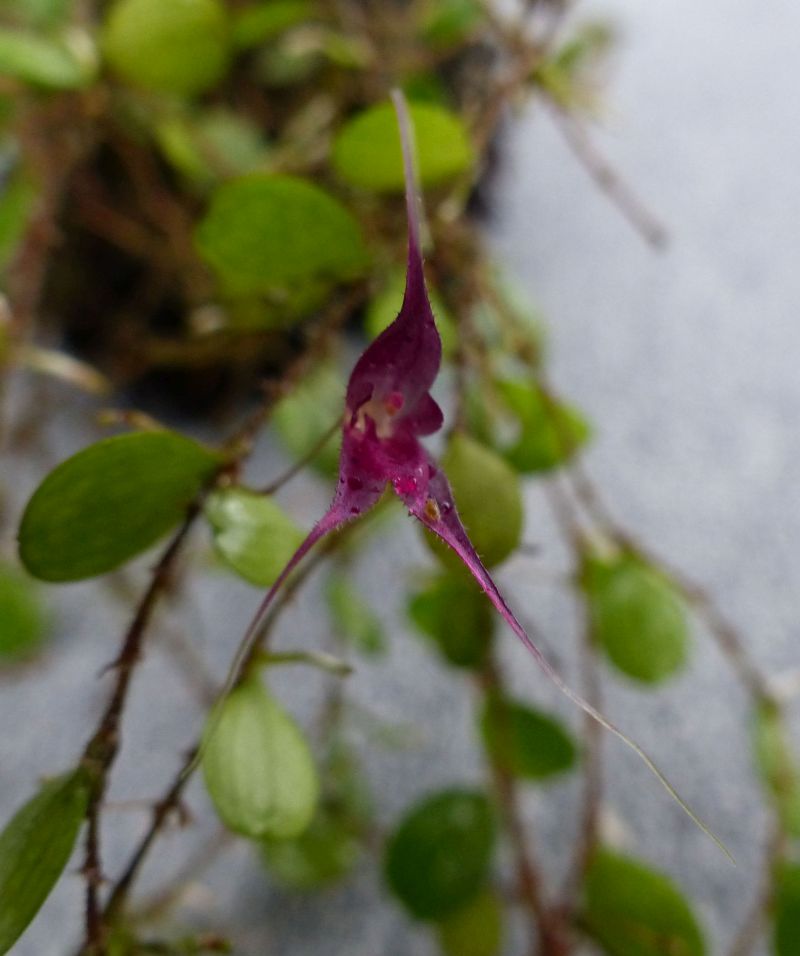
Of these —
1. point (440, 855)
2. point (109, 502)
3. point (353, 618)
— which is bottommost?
point (440, 855)

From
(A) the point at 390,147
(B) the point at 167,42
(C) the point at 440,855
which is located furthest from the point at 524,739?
(B) the point at 167,42

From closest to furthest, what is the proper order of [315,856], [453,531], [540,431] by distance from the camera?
1. [453,531]
2. [540,431]
3. [315,856]

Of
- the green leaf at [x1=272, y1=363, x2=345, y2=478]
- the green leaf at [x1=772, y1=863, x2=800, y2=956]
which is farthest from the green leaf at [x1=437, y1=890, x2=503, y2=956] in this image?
the green leaf at [x1=272, y1=363, x2=345, y2=478]

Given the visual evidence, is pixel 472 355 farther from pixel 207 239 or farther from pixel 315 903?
pixel 315 903

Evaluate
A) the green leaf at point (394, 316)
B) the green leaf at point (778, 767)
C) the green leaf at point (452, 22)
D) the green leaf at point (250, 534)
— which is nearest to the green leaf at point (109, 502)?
the green leaf at point (250, 534)

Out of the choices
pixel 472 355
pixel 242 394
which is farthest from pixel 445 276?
pixel 242 394

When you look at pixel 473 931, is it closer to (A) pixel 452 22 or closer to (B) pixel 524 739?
(B) pixel 524 739
